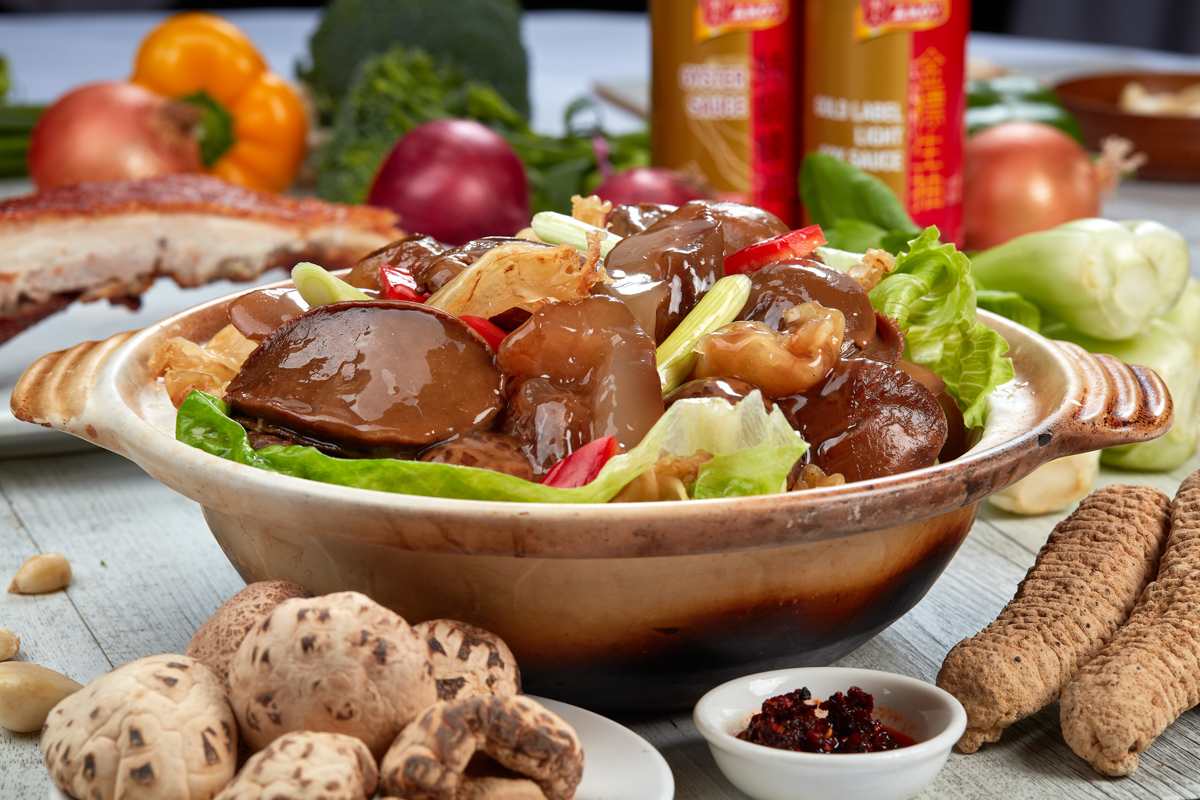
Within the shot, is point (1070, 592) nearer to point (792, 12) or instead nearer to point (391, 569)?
point (391, 569)

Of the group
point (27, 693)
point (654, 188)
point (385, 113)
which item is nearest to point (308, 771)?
point (27, 693)

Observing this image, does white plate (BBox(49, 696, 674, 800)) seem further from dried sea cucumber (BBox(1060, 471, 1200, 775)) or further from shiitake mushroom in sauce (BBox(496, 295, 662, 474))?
dried sea cucumber (BBox(1060, 471, 1200, 775))

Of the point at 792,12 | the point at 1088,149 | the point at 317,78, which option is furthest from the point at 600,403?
the point at 317,78

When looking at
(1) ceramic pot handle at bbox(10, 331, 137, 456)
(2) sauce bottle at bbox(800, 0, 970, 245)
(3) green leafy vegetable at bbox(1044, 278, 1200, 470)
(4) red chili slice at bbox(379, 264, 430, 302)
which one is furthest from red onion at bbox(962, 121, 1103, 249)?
(1) ceramic pot handle at bbox(10, 331, 137, 456)

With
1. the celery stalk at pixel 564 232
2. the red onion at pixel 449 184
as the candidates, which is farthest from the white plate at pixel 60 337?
the celery stalk at pixel 564 232

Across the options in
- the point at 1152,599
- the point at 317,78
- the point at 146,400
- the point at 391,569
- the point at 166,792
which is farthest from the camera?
the point at 317,78

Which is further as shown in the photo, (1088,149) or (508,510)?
(1088,149)
